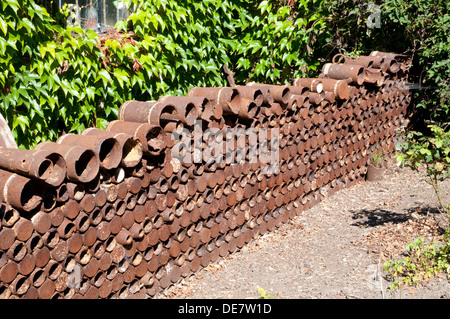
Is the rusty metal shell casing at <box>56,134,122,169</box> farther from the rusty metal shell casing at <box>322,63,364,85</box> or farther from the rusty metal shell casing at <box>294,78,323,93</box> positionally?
the rusty metal shell casing at <box>322,63,364,85</box>

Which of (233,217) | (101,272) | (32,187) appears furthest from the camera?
(233,217)

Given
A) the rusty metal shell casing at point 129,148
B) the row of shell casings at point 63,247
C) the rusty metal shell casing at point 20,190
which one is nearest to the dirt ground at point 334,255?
the row of shell casings at point 63,247

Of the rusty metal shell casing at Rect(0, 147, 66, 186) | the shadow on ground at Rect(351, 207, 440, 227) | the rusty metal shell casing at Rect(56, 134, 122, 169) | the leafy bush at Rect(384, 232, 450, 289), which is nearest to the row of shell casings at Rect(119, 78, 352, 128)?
the rusty metal shell casing at Rect(56, 134, 122, 169)

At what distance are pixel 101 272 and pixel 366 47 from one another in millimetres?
5854

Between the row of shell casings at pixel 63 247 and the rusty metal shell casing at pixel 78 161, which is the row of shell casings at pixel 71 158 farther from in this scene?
the row of shell casings at pixel 63 247

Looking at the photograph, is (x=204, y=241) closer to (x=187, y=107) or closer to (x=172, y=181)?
(x=172, y=181)

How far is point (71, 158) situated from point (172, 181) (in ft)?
4.10

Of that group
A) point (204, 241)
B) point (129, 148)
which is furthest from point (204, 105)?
point (204, 241)

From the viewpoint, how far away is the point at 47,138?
4.79 metres

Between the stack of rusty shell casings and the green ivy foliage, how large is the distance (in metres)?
0.61

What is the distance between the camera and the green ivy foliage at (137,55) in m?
4.40

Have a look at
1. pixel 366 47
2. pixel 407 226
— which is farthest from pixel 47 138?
pixel 366 47

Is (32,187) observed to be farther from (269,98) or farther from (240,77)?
(240,77)

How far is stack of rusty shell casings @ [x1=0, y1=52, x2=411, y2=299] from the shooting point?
355 centimetres
